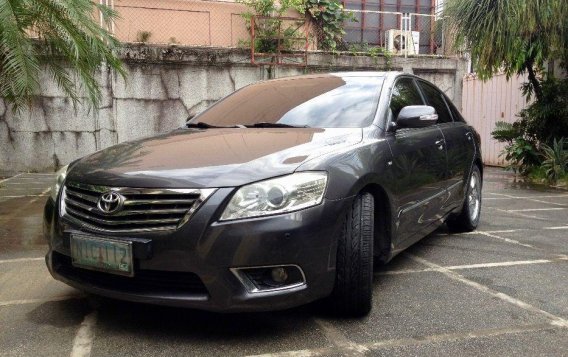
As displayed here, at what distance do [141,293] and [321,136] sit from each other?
1.31 m

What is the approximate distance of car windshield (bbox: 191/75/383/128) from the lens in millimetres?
3385

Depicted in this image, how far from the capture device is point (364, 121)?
3.26 m

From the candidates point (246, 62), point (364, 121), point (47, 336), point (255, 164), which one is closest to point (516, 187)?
point (246, 62)

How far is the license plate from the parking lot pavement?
1.24 feet

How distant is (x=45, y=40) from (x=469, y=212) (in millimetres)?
4637

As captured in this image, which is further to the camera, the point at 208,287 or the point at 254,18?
the point at 254,18

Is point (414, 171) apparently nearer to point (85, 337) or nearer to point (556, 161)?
point (85, 337)

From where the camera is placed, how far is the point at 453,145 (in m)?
4.37

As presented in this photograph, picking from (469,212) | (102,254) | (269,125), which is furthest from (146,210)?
(469,212)

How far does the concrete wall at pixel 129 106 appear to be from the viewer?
31.4 ft

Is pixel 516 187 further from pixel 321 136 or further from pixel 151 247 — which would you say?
pixel 151 247

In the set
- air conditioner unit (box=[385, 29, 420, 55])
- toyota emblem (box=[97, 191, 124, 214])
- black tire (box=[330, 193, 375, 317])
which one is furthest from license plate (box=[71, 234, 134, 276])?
A: air conditioner unit (box=[385, 29, 420, 55])

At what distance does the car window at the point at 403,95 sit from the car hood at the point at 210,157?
23.7 inches

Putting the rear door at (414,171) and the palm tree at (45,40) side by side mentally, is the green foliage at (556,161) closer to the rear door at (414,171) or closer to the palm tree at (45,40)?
the rear door at (414,171)
